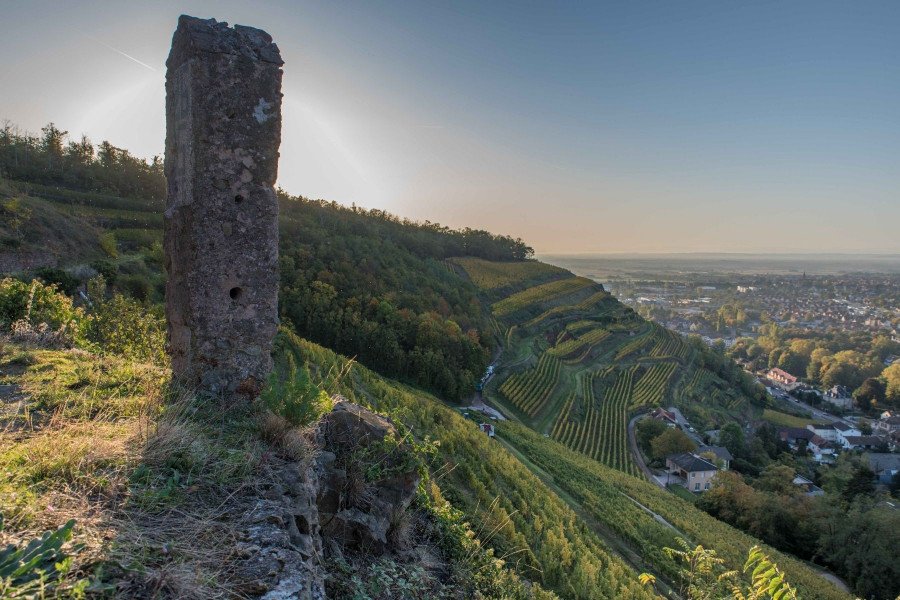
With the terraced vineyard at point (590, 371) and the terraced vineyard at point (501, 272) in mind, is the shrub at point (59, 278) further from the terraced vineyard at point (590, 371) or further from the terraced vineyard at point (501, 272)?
the terraced vineyard at point (501, 272)

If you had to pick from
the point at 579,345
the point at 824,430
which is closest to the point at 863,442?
the point at 824,430

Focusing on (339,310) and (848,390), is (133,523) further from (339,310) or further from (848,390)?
(848,390)

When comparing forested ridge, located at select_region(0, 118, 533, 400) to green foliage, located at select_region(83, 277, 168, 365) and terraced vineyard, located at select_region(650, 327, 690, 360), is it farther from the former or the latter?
terraced vineyard, located at select_region(650, 327, 690, 360)

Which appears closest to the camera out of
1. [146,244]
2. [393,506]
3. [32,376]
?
[393,506]

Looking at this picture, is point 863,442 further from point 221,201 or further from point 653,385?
point 221,201

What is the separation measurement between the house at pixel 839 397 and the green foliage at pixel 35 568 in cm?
9831

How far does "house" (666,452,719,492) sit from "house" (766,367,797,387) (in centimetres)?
6280

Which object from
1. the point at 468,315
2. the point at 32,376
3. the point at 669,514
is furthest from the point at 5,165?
the point at 669,514

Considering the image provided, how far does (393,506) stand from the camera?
5121mm

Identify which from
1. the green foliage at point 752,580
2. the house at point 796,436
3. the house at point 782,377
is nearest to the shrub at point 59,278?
the green foliage at point 752,580

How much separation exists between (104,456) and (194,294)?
2.78 m

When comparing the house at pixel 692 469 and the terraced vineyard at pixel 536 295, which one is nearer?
the house at pixel 692 469

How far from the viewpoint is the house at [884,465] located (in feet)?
153

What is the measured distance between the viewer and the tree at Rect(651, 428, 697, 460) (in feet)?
127
